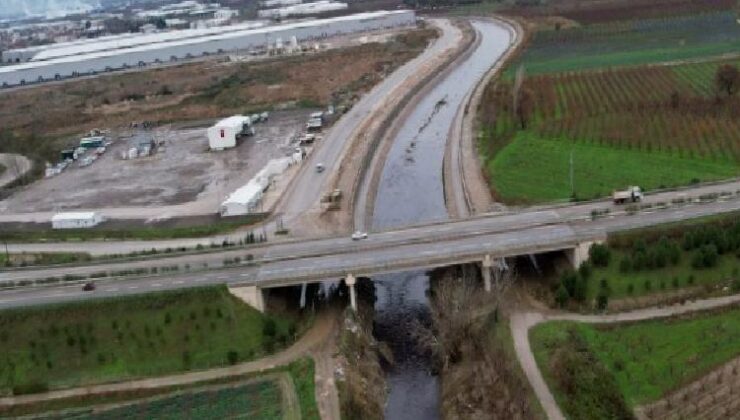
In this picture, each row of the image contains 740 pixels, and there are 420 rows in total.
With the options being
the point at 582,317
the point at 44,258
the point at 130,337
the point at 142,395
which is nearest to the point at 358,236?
the point at 582,317

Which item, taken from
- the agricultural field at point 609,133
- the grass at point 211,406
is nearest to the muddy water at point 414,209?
the agricultural field at point 609,133

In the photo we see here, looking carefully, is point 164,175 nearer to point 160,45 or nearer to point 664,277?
point 664,277

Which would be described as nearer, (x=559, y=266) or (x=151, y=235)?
(x=559, y=266)

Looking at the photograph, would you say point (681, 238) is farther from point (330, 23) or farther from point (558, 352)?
point (330, 23)

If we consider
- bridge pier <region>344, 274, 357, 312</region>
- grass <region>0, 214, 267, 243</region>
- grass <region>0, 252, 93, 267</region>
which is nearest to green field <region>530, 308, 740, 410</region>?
bridge pier <region>344, 274, 357, 312</region>

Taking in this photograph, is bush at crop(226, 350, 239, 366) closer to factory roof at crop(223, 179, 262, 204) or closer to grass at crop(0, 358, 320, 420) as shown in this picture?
grass at crop(0, 358, 320, 420)

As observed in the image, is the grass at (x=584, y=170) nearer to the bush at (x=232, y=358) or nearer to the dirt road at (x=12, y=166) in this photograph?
the bush at (x=232, y=358)

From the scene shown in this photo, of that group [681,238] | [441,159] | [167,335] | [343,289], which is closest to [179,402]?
[167,335]
